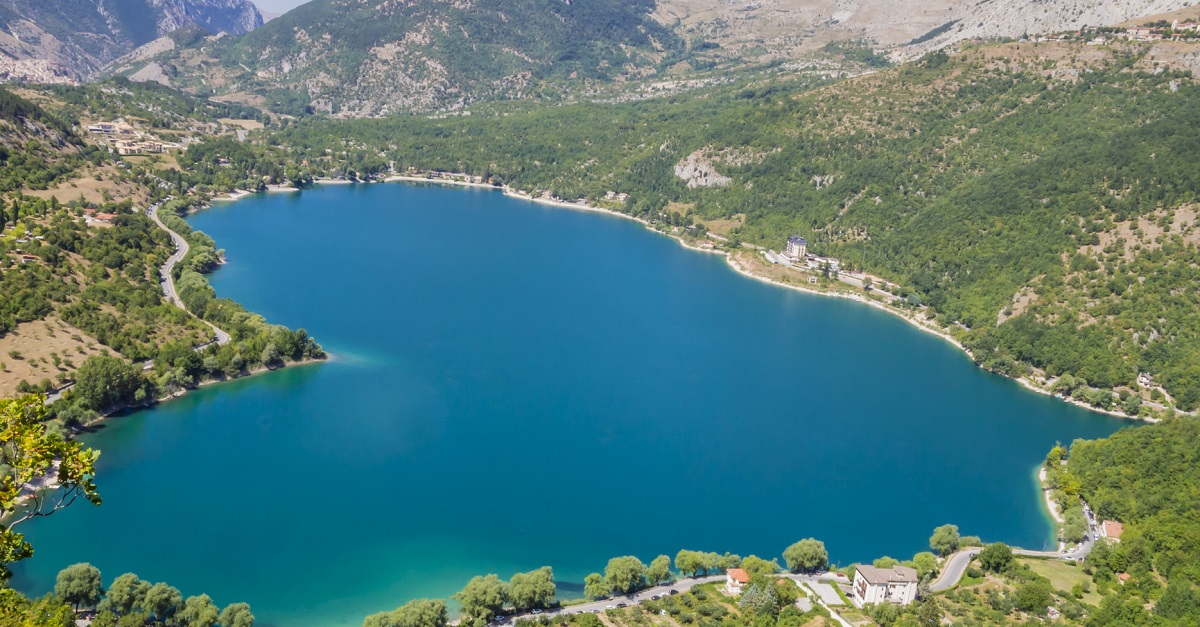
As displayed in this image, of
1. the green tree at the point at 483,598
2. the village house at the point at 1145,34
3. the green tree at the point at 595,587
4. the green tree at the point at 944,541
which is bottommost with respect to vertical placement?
the green tree at the point at 944,541

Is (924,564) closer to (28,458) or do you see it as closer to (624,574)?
(624,574)

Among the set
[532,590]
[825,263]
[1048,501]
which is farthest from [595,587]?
[825,263]

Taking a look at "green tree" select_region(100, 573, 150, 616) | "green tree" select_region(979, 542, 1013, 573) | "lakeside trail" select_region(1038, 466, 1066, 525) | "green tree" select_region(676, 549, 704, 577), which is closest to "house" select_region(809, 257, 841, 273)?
"lakeside trail" select_region(1038, 466, 1066, 525)

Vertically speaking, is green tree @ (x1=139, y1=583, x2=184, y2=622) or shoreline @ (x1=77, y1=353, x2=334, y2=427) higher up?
shoreline @ (x1=77, y1=353, x2=334, y2=427)

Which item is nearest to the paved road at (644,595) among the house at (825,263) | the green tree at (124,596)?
the green tree at (124,596)

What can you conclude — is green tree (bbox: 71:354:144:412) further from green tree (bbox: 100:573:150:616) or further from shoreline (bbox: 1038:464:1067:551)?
shoreline (bbox: 1038:464:1067:551)

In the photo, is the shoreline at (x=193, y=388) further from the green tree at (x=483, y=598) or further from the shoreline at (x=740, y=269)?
the shoreline at (x=740, y=269)

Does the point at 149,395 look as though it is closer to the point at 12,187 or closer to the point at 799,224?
the point at 12,187
